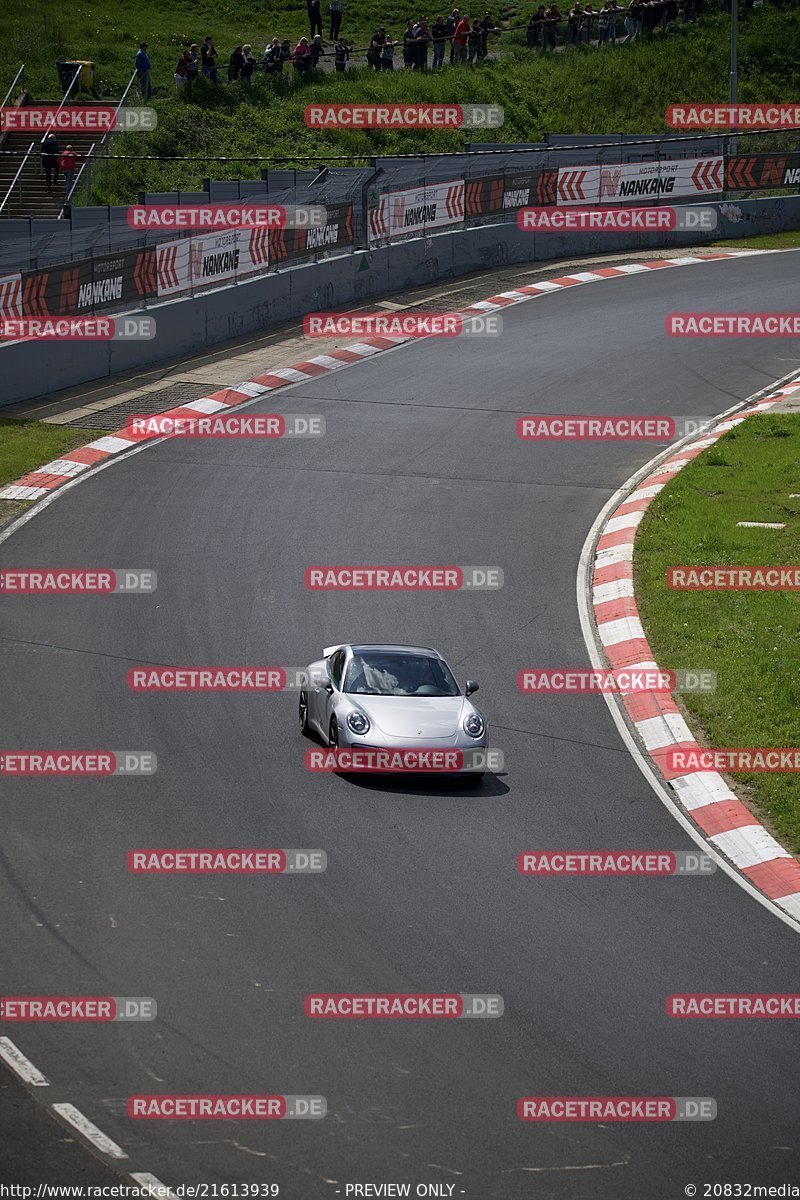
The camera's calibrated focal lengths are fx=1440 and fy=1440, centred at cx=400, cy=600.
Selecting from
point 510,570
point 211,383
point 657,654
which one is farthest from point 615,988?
point 211,383

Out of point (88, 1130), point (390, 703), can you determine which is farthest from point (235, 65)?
point (88, 1130)

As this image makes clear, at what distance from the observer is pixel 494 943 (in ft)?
34.7

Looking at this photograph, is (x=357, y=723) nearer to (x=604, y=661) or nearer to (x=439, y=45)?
(x=604, y=661)

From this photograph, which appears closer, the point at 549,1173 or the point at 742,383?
the point at 549,1173

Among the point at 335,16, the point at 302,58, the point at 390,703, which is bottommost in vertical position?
the point at 390,703

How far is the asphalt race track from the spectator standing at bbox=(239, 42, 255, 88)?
105 ft

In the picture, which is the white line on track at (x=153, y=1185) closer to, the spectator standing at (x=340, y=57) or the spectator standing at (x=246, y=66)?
the spectator standing at (x=246, y=66)

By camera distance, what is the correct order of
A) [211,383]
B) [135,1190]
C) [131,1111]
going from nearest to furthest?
[135,1190] → [131,1111] → [211,383]

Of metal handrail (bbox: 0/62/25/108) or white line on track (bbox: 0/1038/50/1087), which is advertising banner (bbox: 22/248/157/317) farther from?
metal handrail (bbox: 0/62/25/108)

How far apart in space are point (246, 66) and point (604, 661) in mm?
39905

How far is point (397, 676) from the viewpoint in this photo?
14.3m

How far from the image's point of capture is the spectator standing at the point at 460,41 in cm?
5456

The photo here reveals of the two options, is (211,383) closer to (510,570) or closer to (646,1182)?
(510,570)

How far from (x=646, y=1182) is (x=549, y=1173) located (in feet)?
1.75
